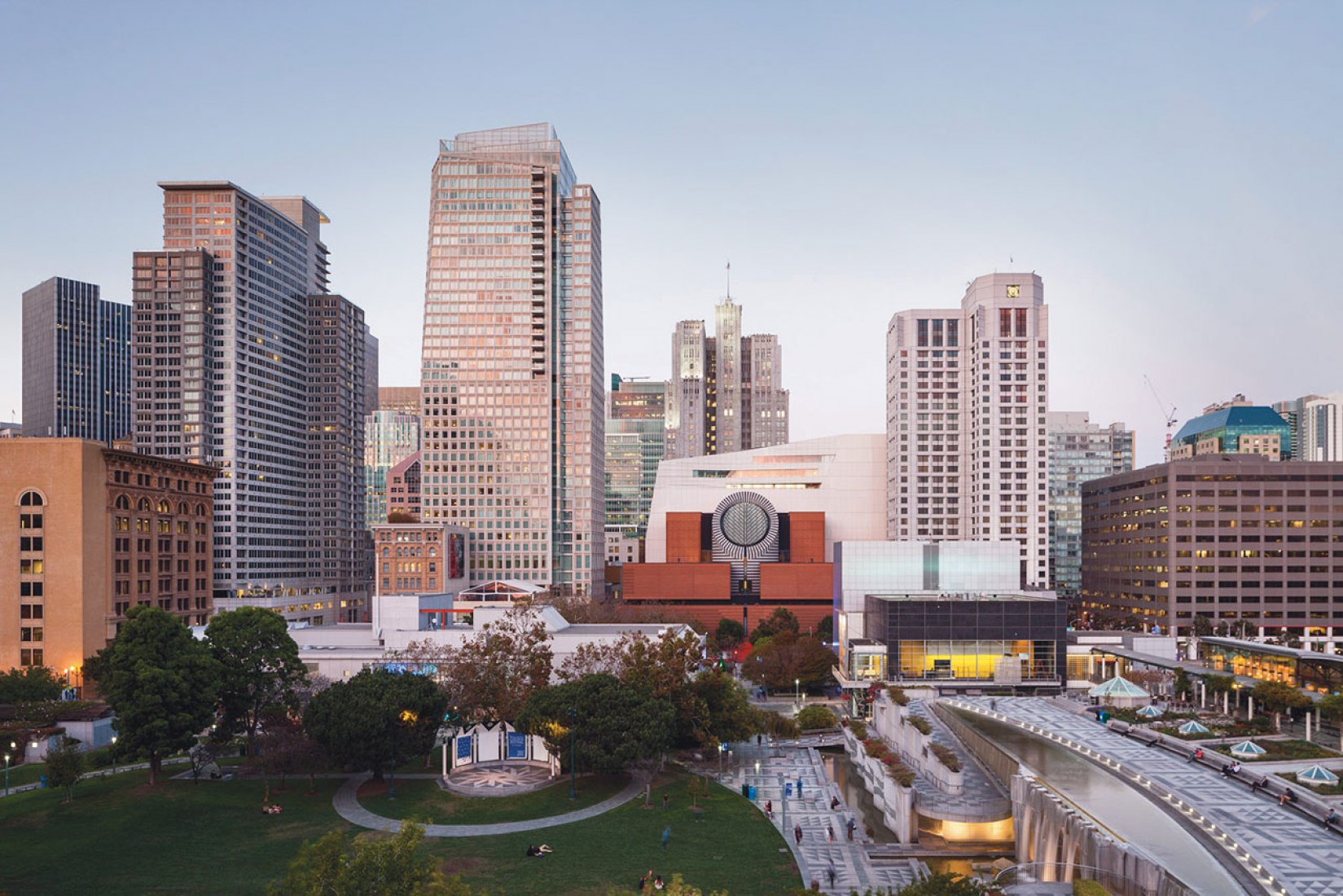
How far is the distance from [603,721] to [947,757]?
25.1 meters

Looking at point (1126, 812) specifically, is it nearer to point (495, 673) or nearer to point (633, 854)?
→ point (633, 854)

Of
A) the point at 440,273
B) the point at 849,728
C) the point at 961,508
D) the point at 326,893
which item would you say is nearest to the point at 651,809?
the point at 849,728

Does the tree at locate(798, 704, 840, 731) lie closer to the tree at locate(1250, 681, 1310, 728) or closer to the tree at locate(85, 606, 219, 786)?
the tree at locate(1250, 681, 1310, 728)

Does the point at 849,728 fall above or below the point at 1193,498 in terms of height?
below

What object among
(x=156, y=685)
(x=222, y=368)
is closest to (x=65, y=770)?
(x=156, y=685)

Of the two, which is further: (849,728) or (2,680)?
(849,728)

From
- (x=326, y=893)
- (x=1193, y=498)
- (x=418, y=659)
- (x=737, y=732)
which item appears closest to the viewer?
(x=326, y=893)

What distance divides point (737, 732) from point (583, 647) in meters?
15.3

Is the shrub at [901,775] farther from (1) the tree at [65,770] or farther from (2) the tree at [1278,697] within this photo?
(1) the tree at [65,770]

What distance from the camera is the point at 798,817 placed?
197ft

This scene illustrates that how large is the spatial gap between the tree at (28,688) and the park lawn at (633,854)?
45.8m

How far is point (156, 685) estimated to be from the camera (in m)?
59.8

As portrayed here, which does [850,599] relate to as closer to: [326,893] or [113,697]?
[113,697]

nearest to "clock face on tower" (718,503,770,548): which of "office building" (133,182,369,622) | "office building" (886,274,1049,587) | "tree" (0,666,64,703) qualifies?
"office building" (886,274,1049,587)
